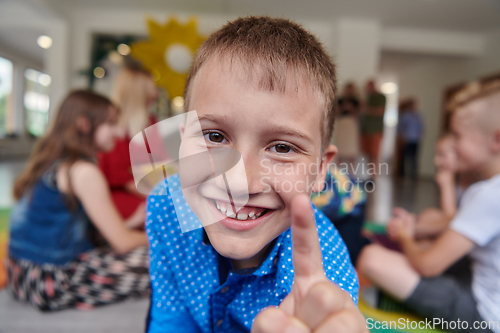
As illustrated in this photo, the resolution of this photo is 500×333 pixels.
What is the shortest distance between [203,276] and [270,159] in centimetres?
24

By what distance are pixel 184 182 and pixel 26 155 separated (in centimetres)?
684

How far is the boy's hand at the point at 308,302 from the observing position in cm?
20

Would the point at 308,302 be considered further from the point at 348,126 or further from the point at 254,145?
the point at 348,126

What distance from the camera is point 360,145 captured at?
3.44 m

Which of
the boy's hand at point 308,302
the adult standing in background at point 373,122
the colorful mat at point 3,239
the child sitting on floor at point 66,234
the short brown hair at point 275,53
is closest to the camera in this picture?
the boy's hand at point 308,302

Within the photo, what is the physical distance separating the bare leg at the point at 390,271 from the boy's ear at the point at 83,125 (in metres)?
0.91

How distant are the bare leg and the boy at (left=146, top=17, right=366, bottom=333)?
0.47 metres

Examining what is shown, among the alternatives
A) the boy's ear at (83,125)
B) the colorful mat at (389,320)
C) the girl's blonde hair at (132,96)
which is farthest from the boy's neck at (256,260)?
the girl's blonde hair at (132,96)

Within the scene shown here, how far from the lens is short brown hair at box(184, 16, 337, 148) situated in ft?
1.01

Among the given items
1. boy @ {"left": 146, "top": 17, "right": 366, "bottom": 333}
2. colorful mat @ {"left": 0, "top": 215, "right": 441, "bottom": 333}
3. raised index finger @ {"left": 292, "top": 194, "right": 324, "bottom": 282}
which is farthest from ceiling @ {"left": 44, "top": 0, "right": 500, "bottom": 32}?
raised index finger @ {"left": 292, "top": 194, "right": 324, "bottom": 282}

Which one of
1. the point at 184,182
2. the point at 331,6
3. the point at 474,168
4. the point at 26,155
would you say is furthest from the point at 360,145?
the point at 26,155

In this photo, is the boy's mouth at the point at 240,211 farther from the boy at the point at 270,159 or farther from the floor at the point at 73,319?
the floor at the point at 73,319

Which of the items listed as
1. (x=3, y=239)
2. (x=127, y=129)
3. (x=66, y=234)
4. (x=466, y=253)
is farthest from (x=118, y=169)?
(x=466, y=253)

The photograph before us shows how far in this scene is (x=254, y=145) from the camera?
29 cm
